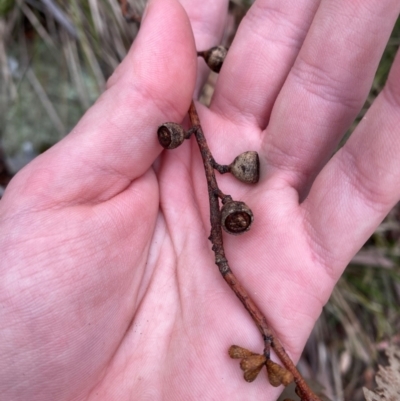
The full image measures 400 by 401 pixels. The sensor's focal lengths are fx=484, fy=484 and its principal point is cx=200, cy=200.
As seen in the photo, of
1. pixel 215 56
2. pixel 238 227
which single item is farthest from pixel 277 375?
pixel 215 56

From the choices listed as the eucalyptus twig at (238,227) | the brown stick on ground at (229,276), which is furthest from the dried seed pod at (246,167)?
the brown stick on ground at (229,276)

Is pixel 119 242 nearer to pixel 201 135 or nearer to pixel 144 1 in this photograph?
pixel 201 135

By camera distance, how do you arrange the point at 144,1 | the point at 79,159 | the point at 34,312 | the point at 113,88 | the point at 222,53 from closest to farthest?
1. the point at 34,312
2. the point at 79,159
3. the point at 113,88
4. the point at 222,53
5. the point at 144,1

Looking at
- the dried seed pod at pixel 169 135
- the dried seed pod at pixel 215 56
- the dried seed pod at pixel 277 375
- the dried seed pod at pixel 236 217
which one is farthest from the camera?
the dried seed pod at pixel 215 56

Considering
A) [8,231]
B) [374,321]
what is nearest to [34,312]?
[8,231]

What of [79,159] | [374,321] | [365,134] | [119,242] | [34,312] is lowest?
[374,321]

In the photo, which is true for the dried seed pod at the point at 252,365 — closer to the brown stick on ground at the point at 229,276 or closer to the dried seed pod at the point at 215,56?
the brown stick on ground at the point at 229,276
